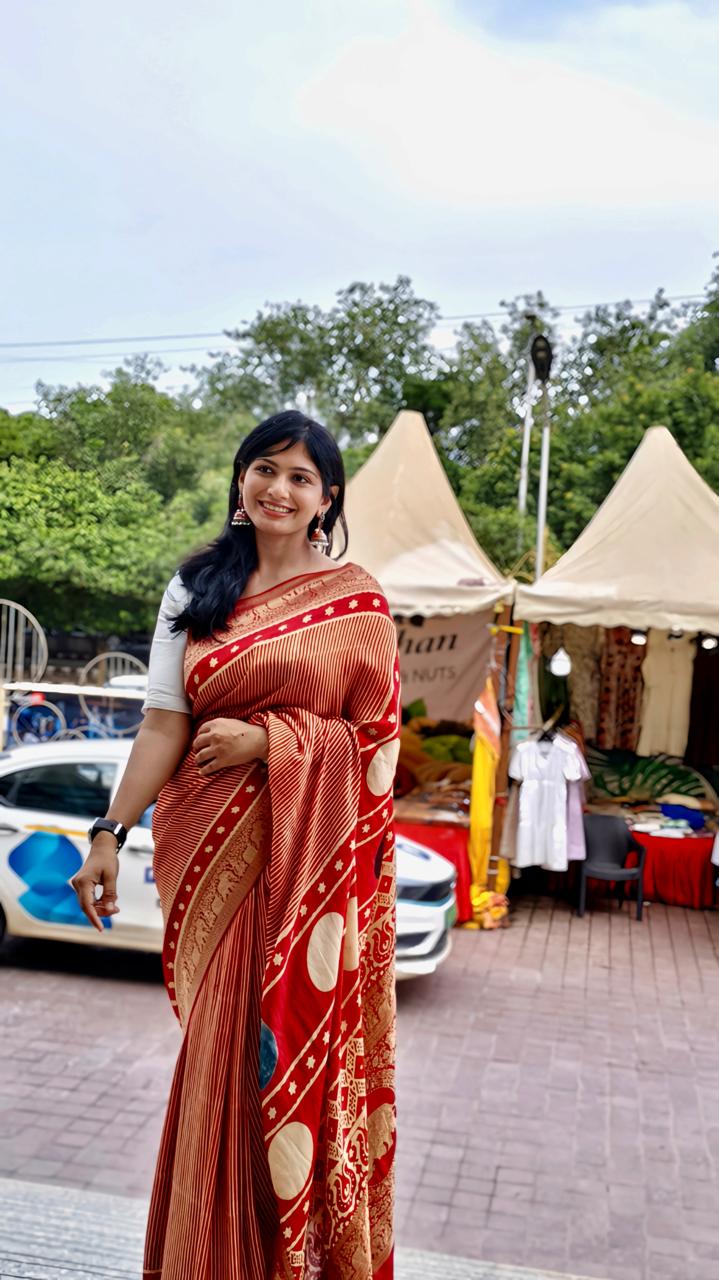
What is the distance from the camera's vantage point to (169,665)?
6.14 feet

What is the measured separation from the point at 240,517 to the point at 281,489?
0.12 meters

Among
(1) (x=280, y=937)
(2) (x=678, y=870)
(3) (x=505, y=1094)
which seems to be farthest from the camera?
(2) (x=678, y=870)

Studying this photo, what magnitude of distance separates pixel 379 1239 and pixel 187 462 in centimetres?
422

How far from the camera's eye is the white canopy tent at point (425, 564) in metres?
7.27

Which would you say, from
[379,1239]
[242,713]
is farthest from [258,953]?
[379,1239]

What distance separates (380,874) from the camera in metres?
1.93

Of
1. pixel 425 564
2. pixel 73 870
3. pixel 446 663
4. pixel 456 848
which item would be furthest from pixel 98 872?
pixel 446 663

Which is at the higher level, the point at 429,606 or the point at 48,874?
the point at 429,606

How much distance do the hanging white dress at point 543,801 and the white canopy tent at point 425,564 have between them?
102cm

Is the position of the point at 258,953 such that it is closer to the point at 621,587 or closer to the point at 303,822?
the point at 303,822

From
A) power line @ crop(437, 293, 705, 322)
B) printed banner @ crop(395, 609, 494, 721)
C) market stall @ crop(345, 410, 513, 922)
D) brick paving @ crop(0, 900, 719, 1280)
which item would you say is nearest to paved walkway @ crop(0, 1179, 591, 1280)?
brick paving @ crop(0, 900, 719, 1280)

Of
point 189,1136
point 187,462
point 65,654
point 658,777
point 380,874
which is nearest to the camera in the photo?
point 189,1136

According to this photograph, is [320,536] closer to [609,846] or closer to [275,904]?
[275,904]

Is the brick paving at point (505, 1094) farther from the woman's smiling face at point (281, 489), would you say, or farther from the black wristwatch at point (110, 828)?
the woman's smiling face at point (281, 489)
